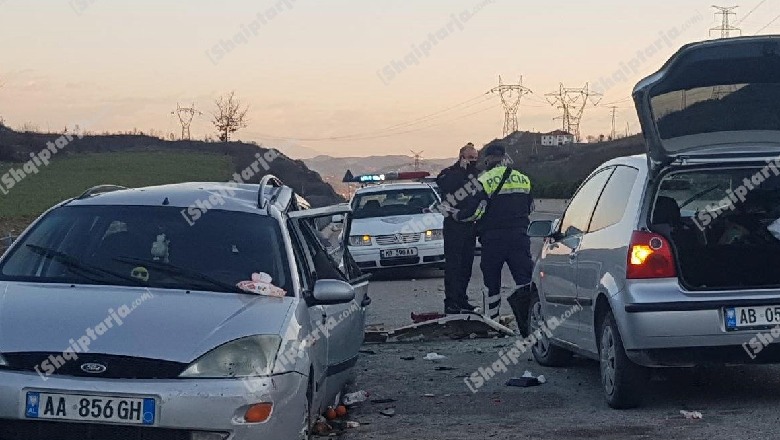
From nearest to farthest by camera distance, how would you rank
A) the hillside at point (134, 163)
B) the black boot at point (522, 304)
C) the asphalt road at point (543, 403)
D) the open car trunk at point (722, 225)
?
the asphalt road at point (543, 403) → the open car trunk at point (722, 225) → the black boot at point (522, 304) → the hillside at point (134, 163)

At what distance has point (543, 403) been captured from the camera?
8398 millimetres

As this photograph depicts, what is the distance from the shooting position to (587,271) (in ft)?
28.1

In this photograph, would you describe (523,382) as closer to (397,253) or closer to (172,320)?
(172,320)

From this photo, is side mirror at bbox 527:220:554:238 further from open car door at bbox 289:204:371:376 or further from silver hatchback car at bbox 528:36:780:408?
open car door at bbox 289:204:371:376

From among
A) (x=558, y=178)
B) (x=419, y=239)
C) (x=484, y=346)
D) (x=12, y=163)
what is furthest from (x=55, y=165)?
(x=484, y=346)

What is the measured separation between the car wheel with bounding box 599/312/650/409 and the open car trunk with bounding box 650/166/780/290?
1.97 feet

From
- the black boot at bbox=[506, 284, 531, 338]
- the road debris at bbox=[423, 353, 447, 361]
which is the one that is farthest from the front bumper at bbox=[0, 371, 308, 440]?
the black boot at bbox=[506, 284, 531, 338]

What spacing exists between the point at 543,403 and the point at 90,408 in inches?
150

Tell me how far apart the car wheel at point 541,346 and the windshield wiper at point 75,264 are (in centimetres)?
433

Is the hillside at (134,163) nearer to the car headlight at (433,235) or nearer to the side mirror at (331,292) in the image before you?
the car headlight at (433,235)

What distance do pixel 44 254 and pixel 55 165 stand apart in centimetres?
7794

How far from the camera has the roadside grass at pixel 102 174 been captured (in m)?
56.8

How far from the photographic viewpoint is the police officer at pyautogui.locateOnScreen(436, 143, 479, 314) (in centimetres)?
1398

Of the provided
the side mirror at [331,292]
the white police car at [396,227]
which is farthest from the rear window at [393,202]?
the side mirror at [331,292]
